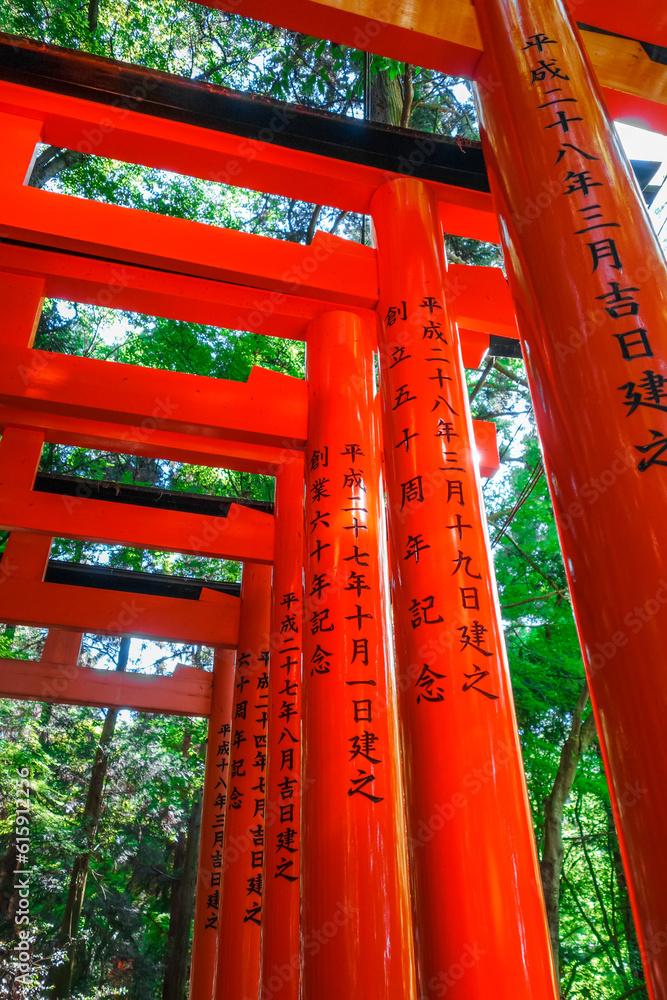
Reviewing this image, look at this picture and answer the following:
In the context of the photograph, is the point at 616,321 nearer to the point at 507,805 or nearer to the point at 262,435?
the point at 507,805

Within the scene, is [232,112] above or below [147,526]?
above

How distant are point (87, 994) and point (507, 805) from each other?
13730 millimetres

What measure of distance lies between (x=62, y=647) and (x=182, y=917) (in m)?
8.07

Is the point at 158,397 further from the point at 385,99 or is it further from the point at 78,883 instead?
the point at 78,883

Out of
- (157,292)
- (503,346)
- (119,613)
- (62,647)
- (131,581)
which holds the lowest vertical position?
(119,613)

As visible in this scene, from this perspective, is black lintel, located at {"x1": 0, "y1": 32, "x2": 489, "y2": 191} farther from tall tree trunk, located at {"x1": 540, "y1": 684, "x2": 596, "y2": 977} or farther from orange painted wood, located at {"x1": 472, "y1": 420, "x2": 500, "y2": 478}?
tall tree trunk, located at {"x1": 540, "y1": 684, "x2": 596, "y2": 977}

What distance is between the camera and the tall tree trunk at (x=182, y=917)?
1275 cm

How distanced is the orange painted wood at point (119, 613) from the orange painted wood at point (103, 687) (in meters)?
1.15

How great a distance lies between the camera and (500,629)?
309 cm

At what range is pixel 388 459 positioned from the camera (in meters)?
3.62

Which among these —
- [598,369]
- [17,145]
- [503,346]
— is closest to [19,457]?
[17,145]

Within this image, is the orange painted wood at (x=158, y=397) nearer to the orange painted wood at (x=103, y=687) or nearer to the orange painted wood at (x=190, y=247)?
the orange painted wood at (x=190, y=247)

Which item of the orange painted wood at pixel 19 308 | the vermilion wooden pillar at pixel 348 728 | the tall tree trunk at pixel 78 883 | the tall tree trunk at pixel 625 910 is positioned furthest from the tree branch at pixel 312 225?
the tall tree trunk at pixel 625 910

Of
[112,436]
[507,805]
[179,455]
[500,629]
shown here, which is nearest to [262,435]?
[179,455]
